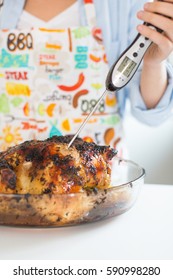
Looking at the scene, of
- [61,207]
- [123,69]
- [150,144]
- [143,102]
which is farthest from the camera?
[150,144]

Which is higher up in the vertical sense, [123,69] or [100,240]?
[123,69]

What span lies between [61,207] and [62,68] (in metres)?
0.73

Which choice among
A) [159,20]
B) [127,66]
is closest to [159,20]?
[159,20]

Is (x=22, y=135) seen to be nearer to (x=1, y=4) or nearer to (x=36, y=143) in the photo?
(x=1, y=4)

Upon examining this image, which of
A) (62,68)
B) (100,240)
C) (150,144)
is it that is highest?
(62,68)

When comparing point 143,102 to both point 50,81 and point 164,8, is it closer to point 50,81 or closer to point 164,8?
Answer: point 50,81

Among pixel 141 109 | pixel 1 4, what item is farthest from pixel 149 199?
pixel 1 4

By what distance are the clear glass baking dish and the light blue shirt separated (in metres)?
0.61

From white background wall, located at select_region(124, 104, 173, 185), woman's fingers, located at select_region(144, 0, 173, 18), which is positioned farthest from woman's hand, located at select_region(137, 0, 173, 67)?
white background wall, located at select_region(124, 104, 173, 185)

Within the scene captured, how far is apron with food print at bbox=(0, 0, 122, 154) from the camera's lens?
4.17ft

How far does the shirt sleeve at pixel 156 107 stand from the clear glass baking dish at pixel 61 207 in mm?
610

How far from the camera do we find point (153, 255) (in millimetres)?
594

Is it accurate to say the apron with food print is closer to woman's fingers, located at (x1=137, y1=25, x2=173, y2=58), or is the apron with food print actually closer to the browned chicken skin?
woman's fingers, located at (x1=137, y1=25, x2=173, y2=58)

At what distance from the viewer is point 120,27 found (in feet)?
4.26
